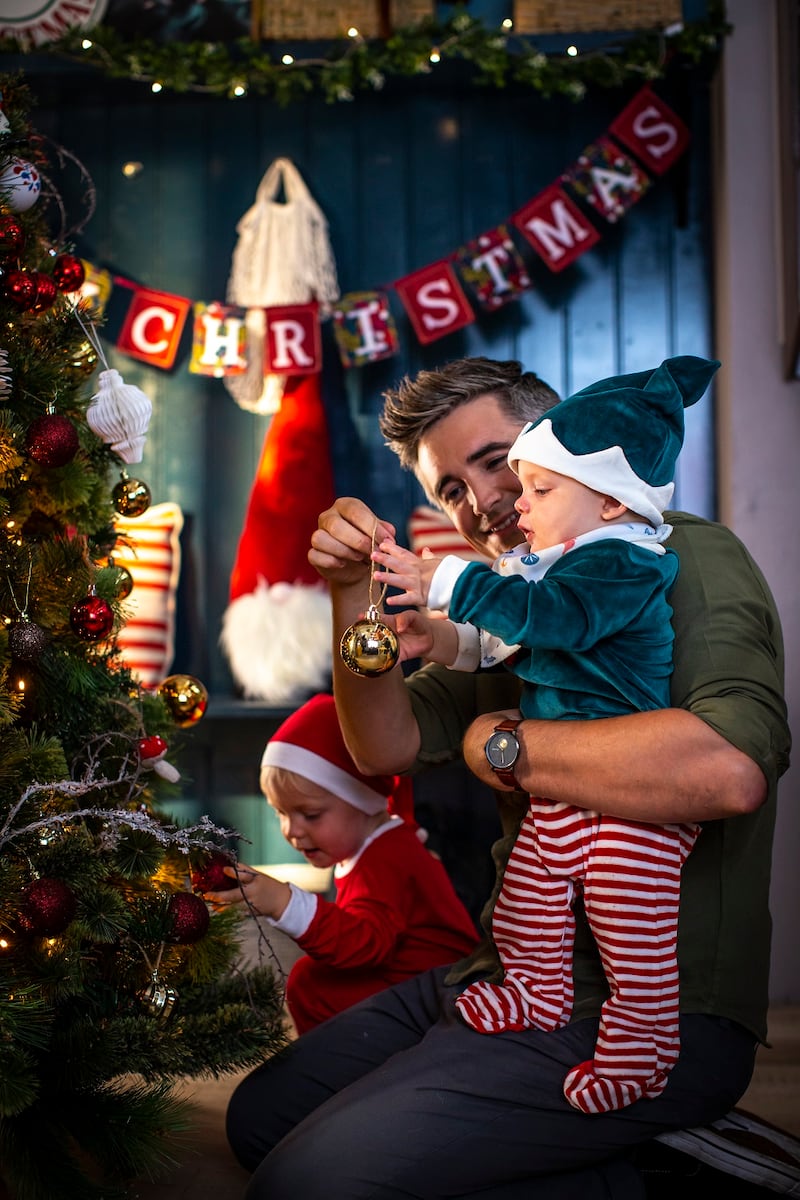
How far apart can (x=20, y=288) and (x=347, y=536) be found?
499mm

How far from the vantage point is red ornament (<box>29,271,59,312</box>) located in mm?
1438

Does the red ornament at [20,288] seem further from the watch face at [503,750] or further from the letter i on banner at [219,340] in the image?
the letter i on banner at [219,340]

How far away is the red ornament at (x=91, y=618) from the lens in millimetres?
1450

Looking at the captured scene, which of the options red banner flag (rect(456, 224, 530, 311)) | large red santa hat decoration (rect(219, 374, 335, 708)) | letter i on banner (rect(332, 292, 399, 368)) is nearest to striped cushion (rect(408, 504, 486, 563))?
large red santa hat decoration (rect(219, 374, 335, 708))

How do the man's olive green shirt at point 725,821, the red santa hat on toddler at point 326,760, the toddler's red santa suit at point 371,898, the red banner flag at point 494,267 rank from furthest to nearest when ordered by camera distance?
the red banner flag at point 494,267
the red santa hat on toddler at point 326,760
the toddler's red santa suit at point 371,898
the man's olive green shirt at point 725,821

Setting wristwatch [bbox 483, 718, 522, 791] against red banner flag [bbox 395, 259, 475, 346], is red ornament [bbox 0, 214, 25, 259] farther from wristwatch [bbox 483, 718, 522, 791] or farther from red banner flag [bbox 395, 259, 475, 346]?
red banner flag [bbox 395, 259, 475, 346]

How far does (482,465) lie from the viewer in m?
1.77

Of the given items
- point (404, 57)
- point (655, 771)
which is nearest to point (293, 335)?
point (404, 57)

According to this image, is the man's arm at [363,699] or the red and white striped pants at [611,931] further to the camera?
the man's arm at [363,699]

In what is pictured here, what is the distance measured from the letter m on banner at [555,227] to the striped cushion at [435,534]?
0.67 meters

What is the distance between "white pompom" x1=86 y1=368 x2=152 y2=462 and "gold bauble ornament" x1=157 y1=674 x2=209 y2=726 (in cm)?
37

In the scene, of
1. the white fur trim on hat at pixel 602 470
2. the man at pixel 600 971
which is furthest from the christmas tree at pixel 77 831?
the white fur trim on hat at pixel 602 470

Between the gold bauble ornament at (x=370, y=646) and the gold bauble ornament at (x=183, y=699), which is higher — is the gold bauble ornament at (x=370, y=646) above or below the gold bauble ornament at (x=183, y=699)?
above

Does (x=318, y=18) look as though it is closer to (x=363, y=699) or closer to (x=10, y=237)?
(x=10, y=237)
